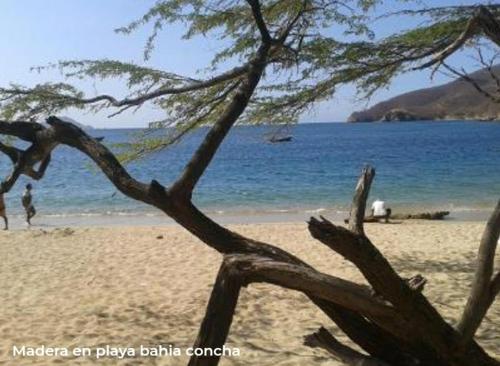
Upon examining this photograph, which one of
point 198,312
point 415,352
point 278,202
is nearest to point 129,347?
point 198,312

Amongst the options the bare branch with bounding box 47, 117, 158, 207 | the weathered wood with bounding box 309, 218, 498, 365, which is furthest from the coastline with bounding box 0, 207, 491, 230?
the weathered wood with bounding box 309, 218, 498, 365

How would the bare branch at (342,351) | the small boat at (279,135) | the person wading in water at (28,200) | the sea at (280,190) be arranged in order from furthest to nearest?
the sea at (280,190)
the person wading in water at (28,200)
the small boat at (279,135)
the bare branch at (342,351)

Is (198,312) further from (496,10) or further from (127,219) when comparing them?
(127,219)

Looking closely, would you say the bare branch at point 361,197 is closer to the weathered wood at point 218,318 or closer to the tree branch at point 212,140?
the weathered wood at point 218,318

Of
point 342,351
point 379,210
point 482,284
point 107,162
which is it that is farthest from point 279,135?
point 379,210

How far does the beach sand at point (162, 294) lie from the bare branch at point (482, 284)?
165 cm

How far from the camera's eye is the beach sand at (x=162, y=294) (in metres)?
5.53

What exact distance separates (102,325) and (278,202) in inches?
659

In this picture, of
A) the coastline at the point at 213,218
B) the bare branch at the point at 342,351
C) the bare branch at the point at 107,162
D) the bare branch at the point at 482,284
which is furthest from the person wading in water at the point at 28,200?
the bare branch at the point at 482,284

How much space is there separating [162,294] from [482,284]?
4.80 meters

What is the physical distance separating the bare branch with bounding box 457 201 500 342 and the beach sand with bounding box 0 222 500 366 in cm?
165

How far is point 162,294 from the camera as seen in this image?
7480 mm

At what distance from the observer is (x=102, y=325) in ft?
20.1

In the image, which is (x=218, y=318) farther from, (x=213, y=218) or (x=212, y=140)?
(x=213, y=218)
